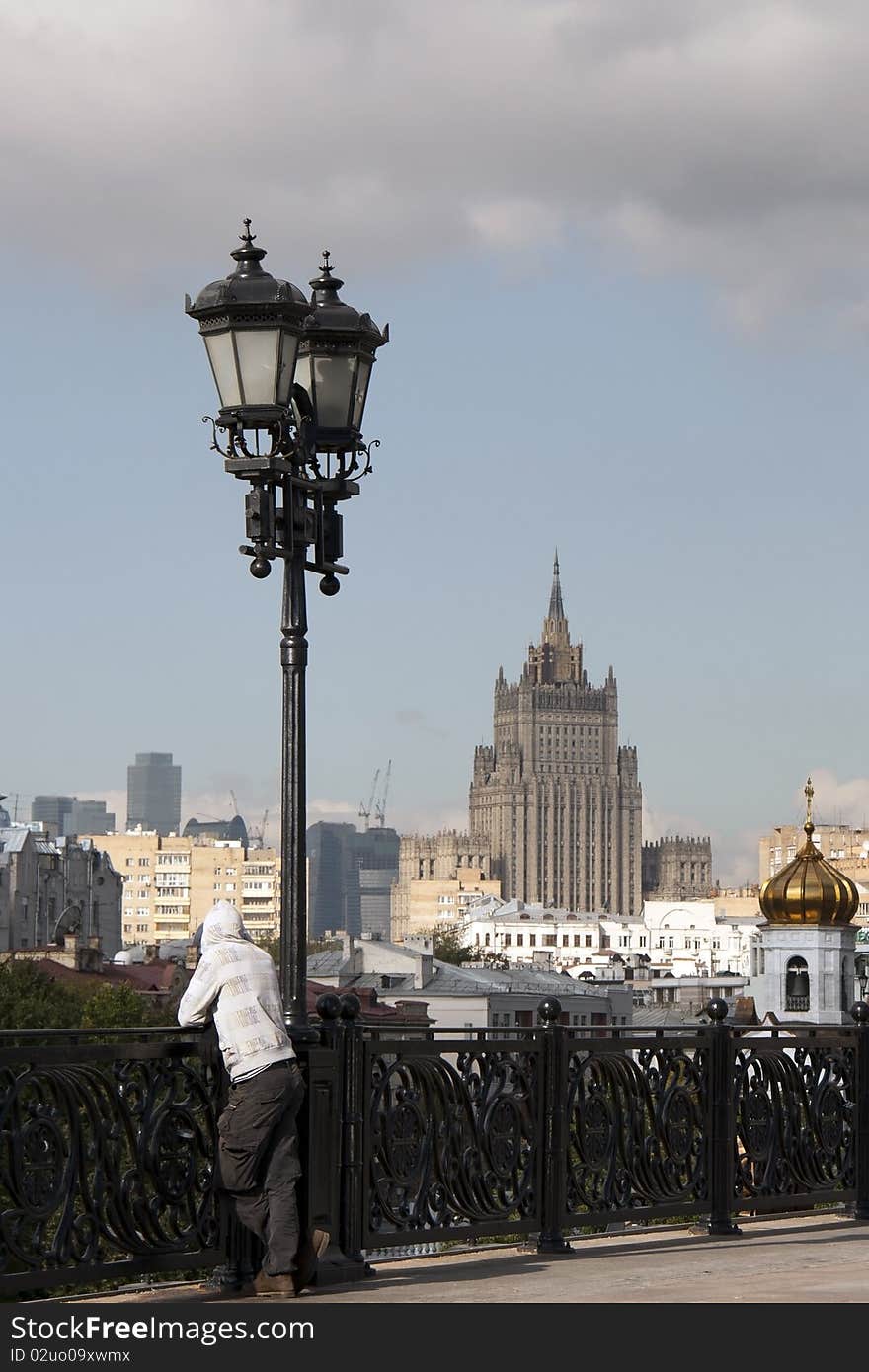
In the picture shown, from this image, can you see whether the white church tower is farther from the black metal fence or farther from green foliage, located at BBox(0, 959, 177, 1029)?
the black metal fence

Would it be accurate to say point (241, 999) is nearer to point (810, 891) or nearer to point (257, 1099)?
A: point (257, 1099)

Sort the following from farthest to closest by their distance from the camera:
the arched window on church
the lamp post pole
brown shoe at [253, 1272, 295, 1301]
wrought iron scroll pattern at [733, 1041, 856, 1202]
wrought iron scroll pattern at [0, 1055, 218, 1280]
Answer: the arched window on church
wrought iron scroll pattern at [733, 1041, 856, 1202]
the lamp post pole
brown shoe at [253, 1272, 295, 1301]
wrought iron scroll pattern at [0, 1055, 218, 1280]

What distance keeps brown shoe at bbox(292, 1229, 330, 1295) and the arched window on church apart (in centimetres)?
6897

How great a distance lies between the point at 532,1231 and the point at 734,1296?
82.7 inches

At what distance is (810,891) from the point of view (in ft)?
225

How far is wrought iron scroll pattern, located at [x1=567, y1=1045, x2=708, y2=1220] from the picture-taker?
11.8 meters

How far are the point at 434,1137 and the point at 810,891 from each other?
2309 inches

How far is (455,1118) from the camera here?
36.5 ft

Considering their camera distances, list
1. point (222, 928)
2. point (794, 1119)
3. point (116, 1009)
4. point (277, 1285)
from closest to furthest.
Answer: point (277, 1285) → point (222, 928) → point (794, 1119) → point (116, 1009)

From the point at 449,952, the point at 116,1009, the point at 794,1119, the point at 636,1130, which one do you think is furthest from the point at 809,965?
the point at 449,952

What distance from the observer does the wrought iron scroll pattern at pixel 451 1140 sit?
424 inches

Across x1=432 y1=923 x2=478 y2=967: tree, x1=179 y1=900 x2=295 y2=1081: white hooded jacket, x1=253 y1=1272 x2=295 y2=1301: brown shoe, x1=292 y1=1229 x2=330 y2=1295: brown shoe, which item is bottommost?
x1=253 y1=1272 x2=295 y2=1301: brown shoe

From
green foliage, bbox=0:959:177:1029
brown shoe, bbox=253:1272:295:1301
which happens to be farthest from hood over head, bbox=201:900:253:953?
green foliage, bbox=0:959:177:1029

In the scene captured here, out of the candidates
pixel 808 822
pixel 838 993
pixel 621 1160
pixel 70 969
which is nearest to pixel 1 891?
pixel 70 969
